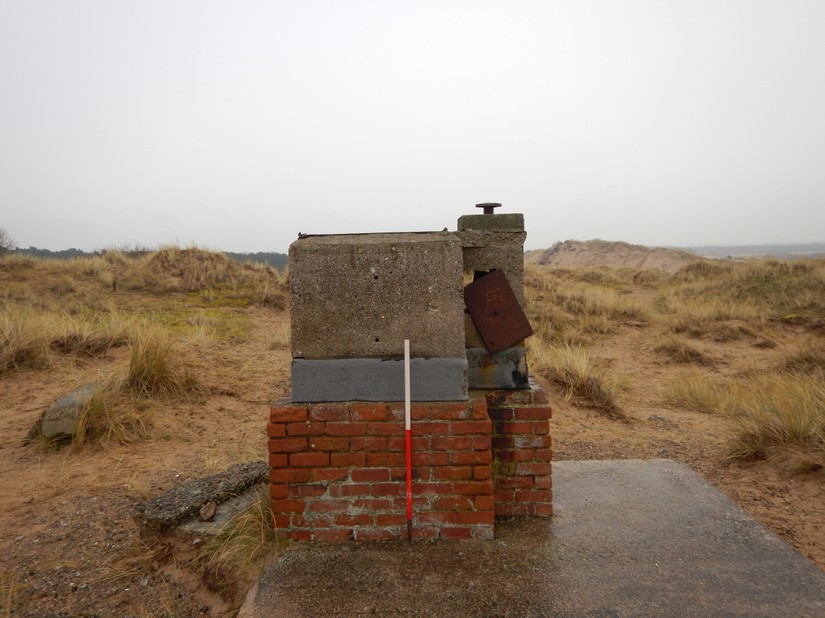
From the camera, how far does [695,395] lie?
7.61m

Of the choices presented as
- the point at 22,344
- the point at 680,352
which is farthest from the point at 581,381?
the point at 22,344

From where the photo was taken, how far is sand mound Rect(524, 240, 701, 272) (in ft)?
147

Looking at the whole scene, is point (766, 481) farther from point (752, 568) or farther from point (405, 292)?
point (405, 292)

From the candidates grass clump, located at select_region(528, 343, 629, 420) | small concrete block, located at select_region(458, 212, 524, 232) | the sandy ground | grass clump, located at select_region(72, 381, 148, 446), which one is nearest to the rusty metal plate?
small concrete block, located at select_region(458, 212, 524, 232)

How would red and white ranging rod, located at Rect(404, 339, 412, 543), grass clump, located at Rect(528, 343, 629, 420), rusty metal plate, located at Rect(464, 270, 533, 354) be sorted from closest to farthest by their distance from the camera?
1. red and white ranging rod, located at Rect(404, 339, 412, 543)
2. rusty metal plate, located at Rect(464, 270, 533, 354)
3. grass clump, located at Rect(528, 343, 629, 420)

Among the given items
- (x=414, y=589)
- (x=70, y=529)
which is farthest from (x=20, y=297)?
(x=414, y=589)

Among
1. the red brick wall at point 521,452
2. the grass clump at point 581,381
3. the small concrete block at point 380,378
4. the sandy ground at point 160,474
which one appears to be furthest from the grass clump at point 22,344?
the grass clump at point 581,381

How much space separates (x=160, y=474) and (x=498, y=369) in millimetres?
3388

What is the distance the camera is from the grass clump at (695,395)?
7340mm

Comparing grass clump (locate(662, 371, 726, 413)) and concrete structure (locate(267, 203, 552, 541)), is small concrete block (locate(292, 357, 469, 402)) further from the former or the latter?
grass clump (locate(662, 371, 726, 413))

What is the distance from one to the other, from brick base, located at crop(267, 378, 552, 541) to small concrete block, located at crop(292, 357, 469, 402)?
0.05m

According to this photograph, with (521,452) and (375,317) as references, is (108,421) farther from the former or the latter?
(521,452)

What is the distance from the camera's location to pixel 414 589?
233cm

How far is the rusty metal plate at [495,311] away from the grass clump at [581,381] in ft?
15.6
